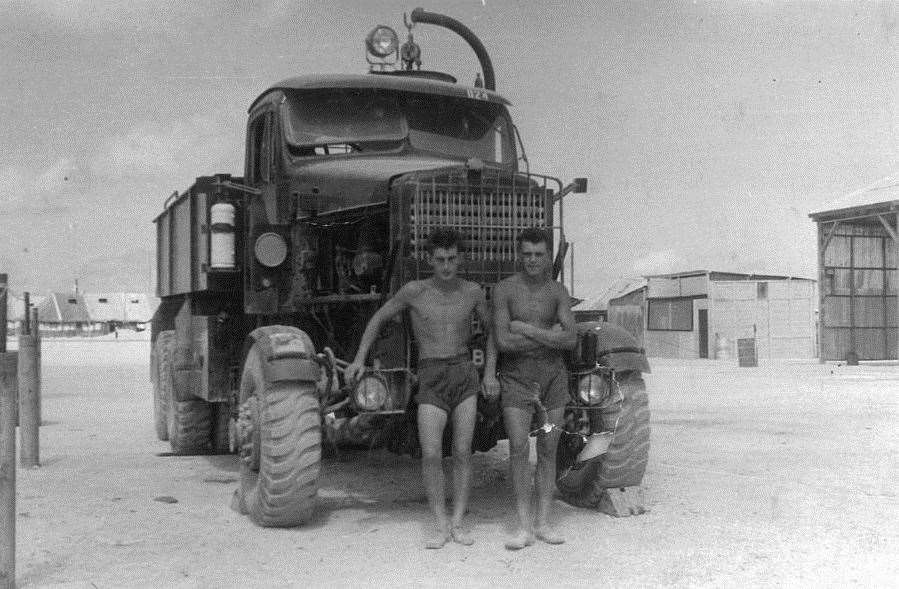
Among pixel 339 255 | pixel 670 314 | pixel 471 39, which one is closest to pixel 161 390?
pixel 339 255

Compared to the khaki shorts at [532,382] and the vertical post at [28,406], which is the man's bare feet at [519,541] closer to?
the khaki shorts at [532,382]

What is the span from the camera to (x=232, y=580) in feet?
17.5

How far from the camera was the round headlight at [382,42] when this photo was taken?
364 inches

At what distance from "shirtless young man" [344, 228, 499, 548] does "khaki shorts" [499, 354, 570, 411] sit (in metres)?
0.10

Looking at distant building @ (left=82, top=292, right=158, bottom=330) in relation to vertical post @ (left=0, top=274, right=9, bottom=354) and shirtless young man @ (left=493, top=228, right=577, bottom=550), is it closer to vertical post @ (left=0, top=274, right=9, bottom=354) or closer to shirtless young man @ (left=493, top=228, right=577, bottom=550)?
vertical post @ (left=0, top=274, right=9, bottom=354)

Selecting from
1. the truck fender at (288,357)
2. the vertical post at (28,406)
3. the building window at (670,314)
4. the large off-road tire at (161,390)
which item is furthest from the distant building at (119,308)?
the truck fender at (288,357)

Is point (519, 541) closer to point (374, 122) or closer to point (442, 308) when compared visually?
point (442, 308)

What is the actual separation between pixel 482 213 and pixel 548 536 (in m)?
2.20

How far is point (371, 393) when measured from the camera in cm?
646

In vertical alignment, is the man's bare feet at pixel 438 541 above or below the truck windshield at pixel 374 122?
below

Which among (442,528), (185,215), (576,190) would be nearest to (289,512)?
(442,528)

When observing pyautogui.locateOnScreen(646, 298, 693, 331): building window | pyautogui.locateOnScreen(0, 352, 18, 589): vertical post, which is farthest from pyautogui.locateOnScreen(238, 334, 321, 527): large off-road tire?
pyautogui.locateOnScreen(646, 298, 693, 331): building window

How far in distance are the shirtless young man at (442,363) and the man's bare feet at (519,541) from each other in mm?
273

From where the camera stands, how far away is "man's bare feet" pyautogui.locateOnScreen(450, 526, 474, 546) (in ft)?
20.0
